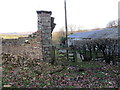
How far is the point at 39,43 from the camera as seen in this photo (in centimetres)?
709

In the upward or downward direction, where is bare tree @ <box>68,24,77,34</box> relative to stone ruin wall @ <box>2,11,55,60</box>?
upward

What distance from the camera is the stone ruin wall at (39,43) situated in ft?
23.1

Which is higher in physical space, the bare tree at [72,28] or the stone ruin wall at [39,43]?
the bare tree at [72,28]

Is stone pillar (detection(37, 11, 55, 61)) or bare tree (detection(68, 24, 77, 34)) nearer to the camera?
stone pillar (detection(37, 11, 55, 61))

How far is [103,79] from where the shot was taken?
4531 mm

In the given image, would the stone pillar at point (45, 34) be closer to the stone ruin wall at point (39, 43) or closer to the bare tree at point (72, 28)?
the stone ruin wall at point (39, 43)

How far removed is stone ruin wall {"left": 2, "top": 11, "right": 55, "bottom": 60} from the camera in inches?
277

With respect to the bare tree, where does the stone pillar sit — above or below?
below

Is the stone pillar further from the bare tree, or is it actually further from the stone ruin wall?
the bare tree

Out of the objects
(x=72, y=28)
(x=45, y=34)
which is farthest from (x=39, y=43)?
(x=72, y=28)

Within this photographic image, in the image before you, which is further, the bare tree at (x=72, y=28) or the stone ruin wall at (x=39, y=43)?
the bare tree at (x=72, y=28)

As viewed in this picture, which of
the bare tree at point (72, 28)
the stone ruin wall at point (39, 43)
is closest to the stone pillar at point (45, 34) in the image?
the stone ruin wall at point (39, 43)

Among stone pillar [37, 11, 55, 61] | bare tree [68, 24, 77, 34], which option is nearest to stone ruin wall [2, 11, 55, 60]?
stone pillar [37, 11, 55, 61]

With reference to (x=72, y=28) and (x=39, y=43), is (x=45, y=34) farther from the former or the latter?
→ (x=72, y=28)
